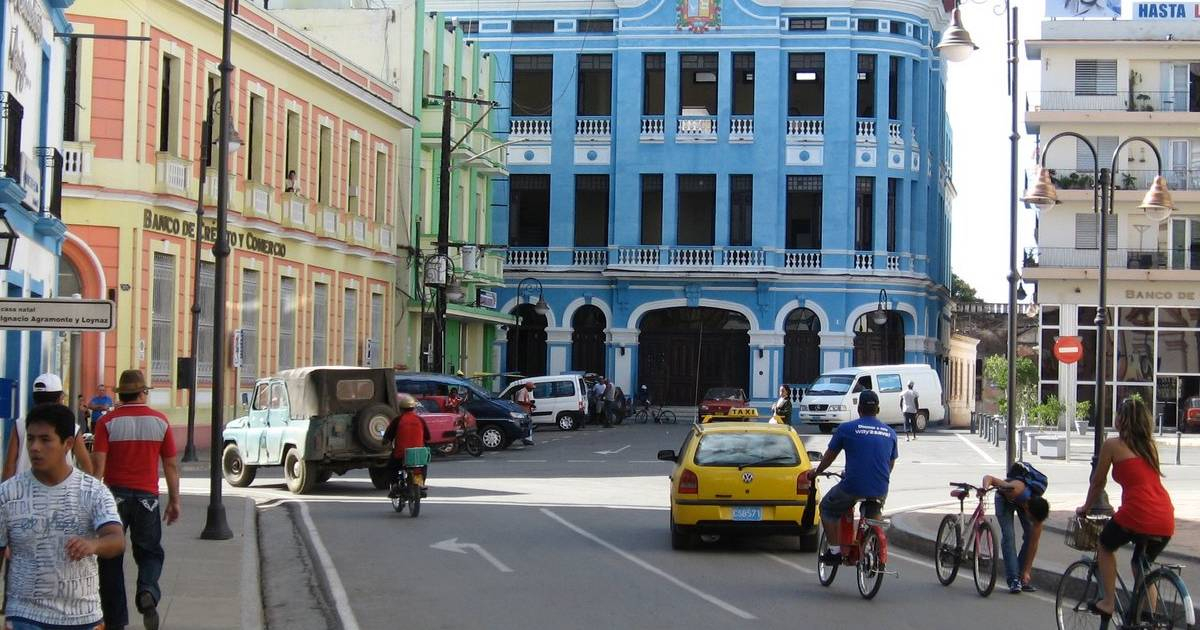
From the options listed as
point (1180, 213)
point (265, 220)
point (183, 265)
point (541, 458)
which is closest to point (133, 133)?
point (183, 265)

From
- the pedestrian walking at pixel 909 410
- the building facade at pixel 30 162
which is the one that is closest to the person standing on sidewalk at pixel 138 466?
the building facade at pixel 30 162

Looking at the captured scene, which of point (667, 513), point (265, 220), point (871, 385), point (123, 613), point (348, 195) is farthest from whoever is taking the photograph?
point (871, 385)

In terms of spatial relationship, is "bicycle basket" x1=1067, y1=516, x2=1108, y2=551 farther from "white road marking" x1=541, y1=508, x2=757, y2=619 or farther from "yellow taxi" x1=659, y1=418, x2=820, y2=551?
"yellow taxi" x1=659, y1=418, x2=820, y2=551

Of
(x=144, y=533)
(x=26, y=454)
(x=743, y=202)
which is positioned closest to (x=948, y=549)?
(x=144, y=533)

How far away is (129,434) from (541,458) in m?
Answer: 25.5

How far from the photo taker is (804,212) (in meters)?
64.2

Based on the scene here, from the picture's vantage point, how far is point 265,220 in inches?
1609

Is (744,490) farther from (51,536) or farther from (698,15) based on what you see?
(698,15)

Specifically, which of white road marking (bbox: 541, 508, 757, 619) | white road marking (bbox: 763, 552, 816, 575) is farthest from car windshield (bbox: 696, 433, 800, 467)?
white road marking (bbox: 541, 508, 757, 619)

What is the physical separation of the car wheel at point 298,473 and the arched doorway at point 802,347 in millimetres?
37921

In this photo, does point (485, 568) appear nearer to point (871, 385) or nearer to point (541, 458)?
point (541, 458)

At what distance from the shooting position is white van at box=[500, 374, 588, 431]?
5278 cm

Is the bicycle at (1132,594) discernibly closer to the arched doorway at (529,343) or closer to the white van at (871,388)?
the white van at (871,388)

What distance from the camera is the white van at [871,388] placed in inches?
2064
